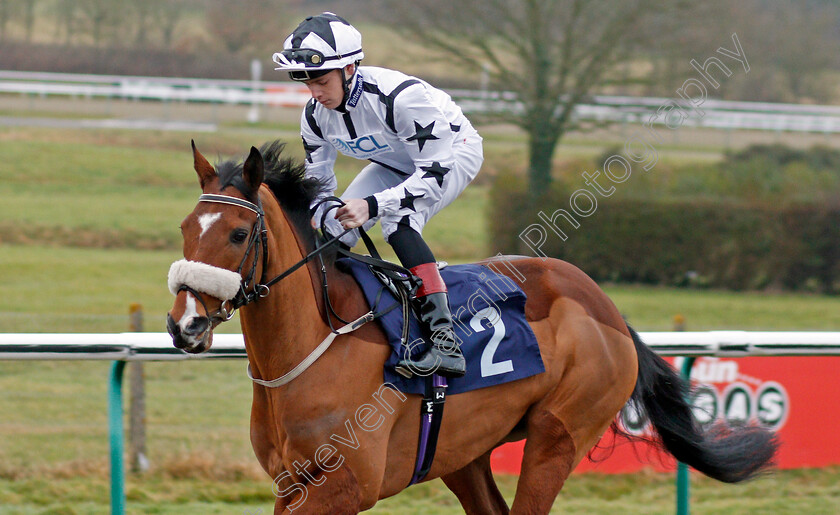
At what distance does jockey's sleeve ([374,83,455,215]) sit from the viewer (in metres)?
2.71

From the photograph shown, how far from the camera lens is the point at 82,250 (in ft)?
40.6

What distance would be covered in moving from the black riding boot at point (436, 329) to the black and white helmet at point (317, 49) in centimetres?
69

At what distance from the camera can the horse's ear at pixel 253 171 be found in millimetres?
2350

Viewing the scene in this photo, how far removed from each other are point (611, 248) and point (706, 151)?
24.9ft

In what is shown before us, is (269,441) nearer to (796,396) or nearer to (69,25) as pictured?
(796,396)

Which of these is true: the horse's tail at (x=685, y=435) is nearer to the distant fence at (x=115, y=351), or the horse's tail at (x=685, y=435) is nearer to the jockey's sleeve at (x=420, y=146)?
the jockey's sleeve at (x=420, y=146)

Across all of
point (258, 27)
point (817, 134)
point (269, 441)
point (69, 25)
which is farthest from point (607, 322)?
point (817, 134)

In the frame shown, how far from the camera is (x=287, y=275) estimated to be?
2518 mm

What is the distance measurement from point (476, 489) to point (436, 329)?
2.72 feet

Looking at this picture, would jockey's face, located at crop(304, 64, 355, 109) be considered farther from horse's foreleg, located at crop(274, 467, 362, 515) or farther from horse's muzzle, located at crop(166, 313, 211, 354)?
horse's foreleg, located at crop(274, 467, 362, 515)

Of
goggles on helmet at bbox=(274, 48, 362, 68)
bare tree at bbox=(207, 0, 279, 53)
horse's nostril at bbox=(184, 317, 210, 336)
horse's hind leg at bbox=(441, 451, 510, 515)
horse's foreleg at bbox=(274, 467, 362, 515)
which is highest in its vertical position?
bare tree at bbox=(207, 0, 279, 53)

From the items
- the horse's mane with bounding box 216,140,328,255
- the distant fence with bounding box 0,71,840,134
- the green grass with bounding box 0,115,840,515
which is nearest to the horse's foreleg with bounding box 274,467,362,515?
the horse's mane with bounding box 216,140,328,255

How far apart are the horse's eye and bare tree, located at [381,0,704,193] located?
36.7 feet

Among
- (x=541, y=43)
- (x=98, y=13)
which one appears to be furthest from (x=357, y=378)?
(x=98, y=13)
